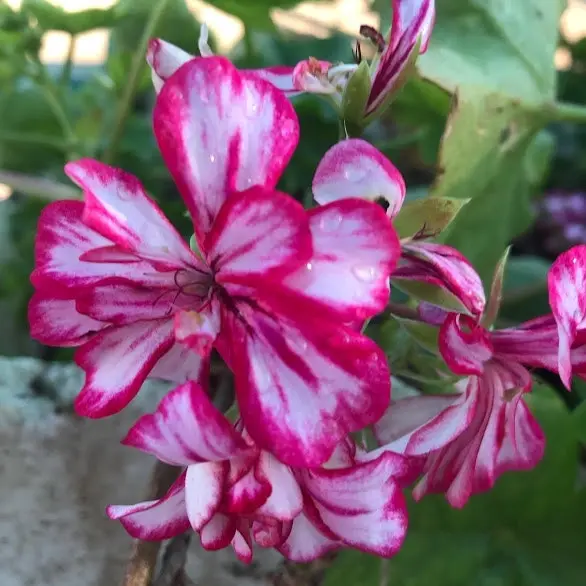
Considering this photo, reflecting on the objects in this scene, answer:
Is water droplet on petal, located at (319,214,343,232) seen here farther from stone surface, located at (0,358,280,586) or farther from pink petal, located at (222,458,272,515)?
stone surface, located at (0,358,280,586)

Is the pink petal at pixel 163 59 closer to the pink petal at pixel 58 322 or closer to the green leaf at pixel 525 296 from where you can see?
the pink petal at pixel 58 322

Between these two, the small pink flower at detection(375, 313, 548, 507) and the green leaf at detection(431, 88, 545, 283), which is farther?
the green leaf at detection(431, 88, 545, 283)

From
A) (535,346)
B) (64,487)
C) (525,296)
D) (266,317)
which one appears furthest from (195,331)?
(525,296)

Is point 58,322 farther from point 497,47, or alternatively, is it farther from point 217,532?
point 497,47

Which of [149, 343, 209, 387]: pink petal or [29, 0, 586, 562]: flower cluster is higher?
[29, 0, 586, 562]: flower cluster

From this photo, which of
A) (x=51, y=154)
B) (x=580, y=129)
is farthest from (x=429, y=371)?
(x=580, y=129)

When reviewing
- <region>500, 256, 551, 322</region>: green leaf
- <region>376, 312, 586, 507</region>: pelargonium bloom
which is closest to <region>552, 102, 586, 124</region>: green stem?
<region>500, 256, 551, 322</region>: green leaf
